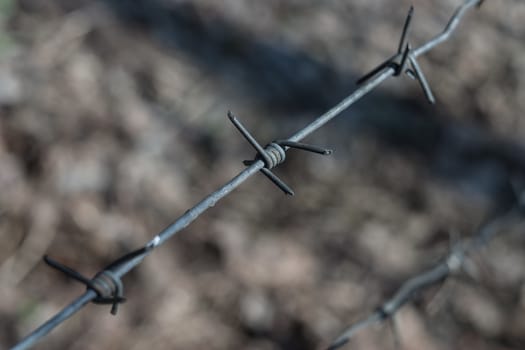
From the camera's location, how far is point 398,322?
2271mm

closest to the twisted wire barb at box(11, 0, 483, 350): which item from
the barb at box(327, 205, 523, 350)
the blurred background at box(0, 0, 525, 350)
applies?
the barb at box(327, 205, 523, 350)

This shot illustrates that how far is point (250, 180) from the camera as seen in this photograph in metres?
2.60

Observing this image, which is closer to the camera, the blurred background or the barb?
the barb

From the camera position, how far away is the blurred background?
2.12 m

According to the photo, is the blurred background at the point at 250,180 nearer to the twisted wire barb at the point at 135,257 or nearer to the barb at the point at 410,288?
the barb at the point at 410,288

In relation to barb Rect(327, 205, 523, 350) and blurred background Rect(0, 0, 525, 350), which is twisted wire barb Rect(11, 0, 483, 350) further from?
blurred background Rect(0, 0, 525, 350)

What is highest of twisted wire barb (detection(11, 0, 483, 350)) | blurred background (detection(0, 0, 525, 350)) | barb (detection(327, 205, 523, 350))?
blurred background (detection(0, 0, 525, 350))

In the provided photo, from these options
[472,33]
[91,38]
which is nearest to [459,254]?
[91,38]

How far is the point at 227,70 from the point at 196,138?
0.52 metres

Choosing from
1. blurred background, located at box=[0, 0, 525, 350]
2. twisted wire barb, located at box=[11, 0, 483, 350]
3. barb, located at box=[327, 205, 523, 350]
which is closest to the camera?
twisted wire barb, located at box=[11, 0, 483, 350]

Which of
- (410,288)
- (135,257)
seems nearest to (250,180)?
(410,288)

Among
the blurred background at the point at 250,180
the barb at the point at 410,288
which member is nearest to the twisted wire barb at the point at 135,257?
the barb at the point at 410,288

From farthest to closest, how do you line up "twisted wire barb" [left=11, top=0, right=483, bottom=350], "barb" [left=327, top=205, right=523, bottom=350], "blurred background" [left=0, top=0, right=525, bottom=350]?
"blurred background" [left=0, top=0, right=525, bottom=350] < "barb" [left=327, top=205, right=523, bottom=350] < "twisted wire barb" [left=11, top=0, right=483, bottom=350]

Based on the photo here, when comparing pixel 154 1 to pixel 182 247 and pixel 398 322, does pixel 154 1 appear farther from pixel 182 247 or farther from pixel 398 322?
pixel 398 322
